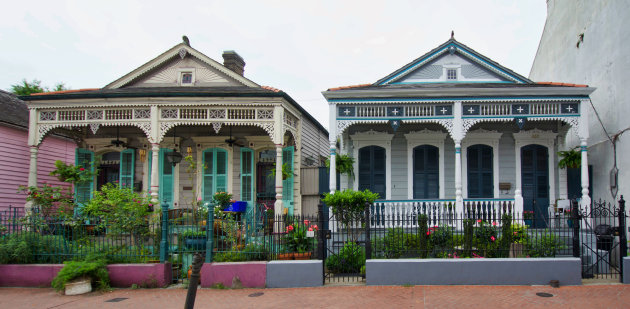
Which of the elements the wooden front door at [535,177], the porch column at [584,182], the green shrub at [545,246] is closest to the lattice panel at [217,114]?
the green shrub at [545,246]


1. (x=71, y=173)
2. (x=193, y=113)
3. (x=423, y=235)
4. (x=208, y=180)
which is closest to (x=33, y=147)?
(x=71, y=173)

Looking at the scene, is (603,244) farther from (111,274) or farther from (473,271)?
(111,274)

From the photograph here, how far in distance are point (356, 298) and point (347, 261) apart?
6.34 ft

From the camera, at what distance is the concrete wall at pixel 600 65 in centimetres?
1330

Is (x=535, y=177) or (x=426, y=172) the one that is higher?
(x=426, y=172)

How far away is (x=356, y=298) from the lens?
28.6 feet

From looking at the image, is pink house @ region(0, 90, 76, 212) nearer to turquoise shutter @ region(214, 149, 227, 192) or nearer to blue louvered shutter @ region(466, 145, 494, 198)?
turquoise shutter @ region(214, 149, 227, 192)

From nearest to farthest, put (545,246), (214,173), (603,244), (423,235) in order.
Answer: (545,246) → (423,235) → (603,244) → (214,173)

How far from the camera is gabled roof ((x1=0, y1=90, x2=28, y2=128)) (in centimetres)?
1633

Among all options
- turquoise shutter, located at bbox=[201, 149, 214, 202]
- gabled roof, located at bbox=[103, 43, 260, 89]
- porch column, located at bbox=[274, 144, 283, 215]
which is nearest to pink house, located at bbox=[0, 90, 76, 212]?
gabled roof, located at bbox=[103, 43, 260, 89]

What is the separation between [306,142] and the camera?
56.8 ft

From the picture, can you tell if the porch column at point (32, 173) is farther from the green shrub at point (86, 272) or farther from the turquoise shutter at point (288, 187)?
the turquoise shutter at point (288, 187)

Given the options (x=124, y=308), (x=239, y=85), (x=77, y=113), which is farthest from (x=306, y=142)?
(x=124, y=308)

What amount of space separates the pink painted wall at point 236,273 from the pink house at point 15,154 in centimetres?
1011
